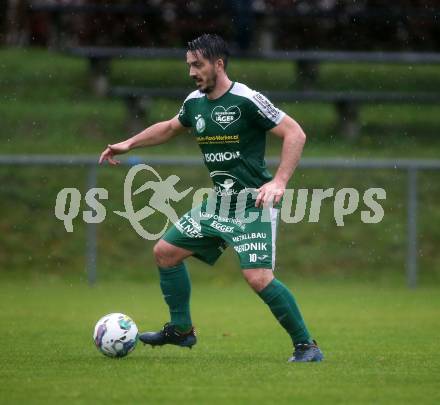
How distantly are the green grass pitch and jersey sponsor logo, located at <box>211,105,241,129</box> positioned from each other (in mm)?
1594

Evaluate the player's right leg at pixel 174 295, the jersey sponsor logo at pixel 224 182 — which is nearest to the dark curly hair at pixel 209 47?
the jersey sponsor logo at pixel 224 182

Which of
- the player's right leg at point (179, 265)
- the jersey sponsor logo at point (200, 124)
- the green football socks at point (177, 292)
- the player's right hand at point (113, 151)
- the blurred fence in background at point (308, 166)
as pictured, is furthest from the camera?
the blurred fence in background at point (308, 166)

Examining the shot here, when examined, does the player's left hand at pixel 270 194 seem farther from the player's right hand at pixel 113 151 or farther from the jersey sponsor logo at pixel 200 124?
the player's right hand at pixel 113 151

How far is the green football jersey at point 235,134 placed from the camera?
24.1 ft

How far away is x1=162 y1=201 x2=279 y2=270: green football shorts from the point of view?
285 inches

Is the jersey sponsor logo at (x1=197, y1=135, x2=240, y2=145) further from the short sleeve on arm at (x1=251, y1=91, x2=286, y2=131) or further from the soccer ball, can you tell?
the soccer ball

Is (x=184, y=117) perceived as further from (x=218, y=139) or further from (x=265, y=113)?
(x=265, y=113)

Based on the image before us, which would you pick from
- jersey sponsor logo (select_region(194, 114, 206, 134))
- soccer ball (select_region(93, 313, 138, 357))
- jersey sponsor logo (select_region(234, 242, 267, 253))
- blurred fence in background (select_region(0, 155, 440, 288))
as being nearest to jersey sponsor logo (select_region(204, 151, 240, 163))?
jersey sponsor logo (select_region(194, 114, 206, 134))

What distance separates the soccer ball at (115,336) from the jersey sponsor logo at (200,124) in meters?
1.38

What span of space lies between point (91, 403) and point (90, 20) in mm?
15579

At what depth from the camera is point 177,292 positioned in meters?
7.70

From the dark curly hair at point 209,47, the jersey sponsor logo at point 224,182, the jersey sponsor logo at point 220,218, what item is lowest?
the jersey sponsor logo at point 220,218

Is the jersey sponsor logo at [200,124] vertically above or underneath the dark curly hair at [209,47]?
underneath

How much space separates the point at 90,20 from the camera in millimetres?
20469
